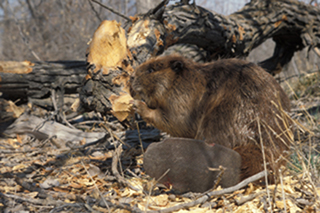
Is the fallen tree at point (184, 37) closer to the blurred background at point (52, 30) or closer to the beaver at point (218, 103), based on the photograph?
the beaver at point (218, 103)

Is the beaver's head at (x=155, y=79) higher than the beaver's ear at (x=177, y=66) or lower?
lower

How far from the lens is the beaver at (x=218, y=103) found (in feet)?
7.16

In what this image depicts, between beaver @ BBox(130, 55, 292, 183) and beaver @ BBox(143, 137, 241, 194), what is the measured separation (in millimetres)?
140

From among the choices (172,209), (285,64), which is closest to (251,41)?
(285,64)

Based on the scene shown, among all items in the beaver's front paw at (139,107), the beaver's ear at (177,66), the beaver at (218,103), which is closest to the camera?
the beaver at (218,103)

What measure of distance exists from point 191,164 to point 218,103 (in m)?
0.76

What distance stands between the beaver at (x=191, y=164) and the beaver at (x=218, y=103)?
140mm

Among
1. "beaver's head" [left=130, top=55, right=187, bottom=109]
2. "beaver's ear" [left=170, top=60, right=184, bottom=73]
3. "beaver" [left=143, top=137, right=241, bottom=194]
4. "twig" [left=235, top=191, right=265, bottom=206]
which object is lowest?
"twig" [left=235, top=191, right=265, bottom=206]

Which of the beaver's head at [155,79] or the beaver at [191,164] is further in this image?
the beaver's head at [155,79]

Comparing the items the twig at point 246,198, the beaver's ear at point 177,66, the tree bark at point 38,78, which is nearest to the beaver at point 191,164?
A: the twig at point 246,198

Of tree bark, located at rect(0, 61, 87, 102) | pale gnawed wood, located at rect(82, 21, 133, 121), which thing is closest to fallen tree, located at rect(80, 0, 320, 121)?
pale gnawed wood, located at rect(82, 21, 133, 121)

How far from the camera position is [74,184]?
2.45m

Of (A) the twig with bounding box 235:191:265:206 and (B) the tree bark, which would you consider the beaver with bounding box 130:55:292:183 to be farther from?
(B) the tree bark

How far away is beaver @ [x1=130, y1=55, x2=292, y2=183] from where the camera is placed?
2.18 m
